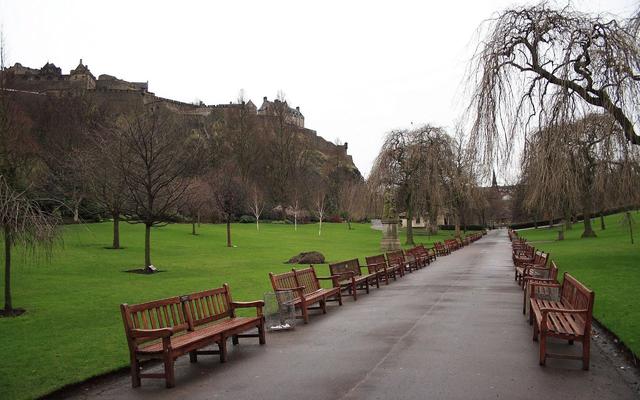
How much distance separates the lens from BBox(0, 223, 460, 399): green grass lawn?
752 cm

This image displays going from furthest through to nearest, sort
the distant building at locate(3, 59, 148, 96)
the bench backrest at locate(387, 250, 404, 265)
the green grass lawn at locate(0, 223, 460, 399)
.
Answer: the distant building at locate(3, 59, 148, 96), the bench backrest at locate(387, 250, 404, 265), the green grass lawn at locate(0, 223, 460, 399)

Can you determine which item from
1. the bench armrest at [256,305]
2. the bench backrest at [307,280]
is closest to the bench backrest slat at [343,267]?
the bench backrest at [307,280]

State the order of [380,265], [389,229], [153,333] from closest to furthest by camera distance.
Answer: [153,333] → [380,265] → [389,229]

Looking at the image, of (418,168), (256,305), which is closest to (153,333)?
(256,305)

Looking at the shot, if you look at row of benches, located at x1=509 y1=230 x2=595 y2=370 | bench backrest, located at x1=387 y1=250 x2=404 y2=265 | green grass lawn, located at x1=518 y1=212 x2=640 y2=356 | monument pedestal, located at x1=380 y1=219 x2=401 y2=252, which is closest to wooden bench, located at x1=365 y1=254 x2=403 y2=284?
bench backrest, located at x1=387 y1=250 x2=404 y2=265

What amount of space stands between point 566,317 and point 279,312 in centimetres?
487

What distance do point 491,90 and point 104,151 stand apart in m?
22.8

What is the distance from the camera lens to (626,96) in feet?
44.8

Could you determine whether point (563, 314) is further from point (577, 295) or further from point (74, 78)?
point (74, 78)

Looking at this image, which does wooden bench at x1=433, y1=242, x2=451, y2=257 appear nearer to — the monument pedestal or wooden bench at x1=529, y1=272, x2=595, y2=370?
the monument pedestal

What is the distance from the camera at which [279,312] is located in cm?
1030

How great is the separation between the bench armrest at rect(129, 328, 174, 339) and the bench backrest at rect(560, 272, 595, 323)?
5.11m

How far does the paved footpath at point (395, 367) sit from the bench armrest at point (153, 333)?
0.63 m

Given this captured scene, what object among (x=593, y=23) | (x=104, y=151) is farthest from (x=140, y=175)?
(x=593, y=23)
